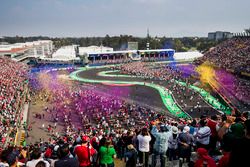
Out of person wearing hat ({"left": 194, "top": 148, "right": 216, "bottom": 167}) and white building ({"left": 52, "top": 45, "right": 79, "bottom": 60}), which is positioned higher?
person wearing hat ({"left": 194, "top": 148, "right": 216, "bottom": 167})

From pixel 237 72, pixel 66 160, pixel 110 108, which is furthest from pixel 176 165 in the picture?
pixel 237 72

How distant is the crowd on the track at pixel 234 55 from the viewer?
4588 centimetres

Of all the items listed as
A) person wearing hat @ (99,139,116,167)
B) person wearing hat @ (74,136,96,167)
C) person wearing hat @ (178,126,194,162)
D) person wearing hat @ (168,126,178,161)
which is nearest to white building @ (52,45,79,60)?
person wearing hat @ (168,126,178,161)

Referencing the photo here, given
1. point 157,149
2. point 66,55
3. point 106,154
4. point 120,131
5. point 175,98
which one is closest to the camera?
point 106,154

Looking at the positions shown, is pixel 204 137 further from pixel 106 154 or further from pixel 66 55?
pixel 66 55

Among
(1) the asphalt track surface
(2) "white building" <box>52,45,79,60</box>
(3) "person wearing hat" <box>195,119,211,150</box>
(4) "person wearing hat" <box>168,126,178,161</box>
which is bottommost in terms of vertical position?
(1) the asphalt track surface

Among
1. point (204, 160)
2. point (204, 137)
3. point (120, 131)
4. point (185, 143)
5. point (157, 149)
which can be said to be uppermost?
point (204, 160)

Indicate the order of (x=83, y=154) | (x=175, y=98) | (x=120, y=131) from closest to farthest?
(x=83, y=154) < (x=120, y=131) < (x=175, y=98)

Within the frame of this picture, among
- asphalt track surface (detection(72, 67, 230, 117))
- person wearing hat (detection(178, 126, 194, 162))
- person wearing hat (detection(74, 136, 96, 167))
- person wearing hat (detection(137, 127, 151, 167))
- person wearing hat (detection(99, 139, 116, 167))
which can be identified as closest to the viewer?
person wearing hat (detection(74, 136, 96, 167))

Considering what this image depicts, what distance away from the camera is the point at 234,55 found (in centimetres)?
5384

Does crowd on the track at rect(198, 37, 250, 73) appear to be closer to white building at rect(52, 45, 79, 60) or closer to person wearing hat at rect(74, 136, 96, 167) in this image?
person wearing hat at rect(74, 136, 96, 167)

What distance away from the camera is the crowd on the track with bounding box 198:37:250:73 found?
45875 millimetres

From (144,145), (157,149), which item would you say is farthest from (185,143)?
(144,145)

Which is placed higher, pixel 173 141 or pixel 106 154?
pixel 106 154
